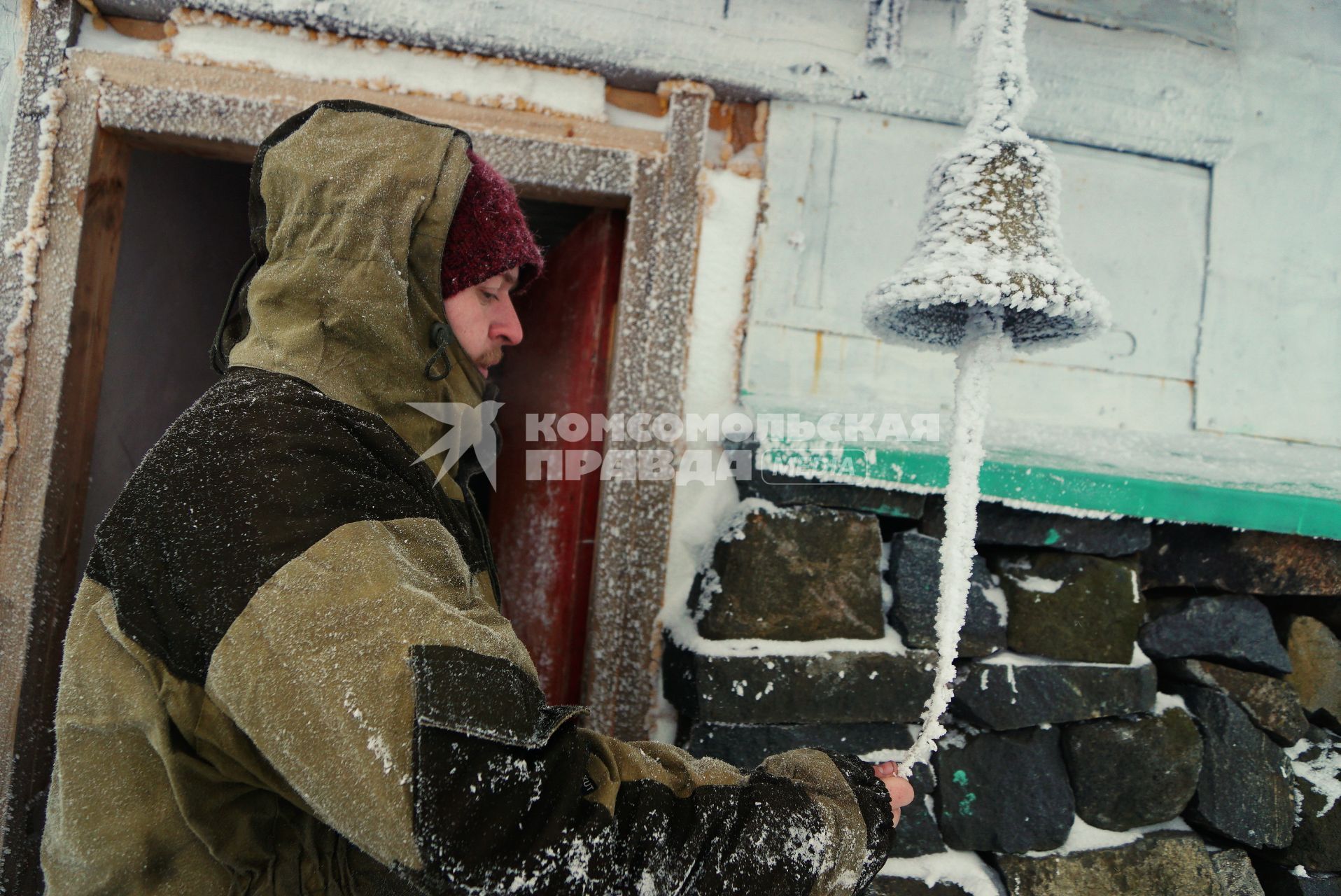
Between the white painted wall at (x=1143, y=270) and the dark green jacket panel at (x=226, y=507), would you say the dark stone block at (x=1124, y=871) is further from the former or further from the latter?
the dark green jacket panel at (x=226, y=507)

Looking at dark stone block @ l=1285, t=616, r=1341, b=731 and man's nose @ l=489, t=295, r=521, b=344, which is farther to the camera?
dark stone block @ l=1285, t=616, r=1341, b=731

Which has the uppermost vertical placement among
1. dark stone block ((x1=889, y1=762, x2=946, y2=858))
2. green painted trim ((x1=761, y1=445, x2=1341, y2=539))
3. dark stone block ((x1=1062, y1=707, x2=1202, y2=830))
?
green painted trim ((x1=761, y1=445, x2=1341, y2=539))

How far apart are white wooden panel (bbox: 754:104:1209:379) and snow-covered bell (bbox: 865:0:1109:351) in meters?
0.66

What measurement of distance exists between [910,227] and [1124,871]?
5.75ft

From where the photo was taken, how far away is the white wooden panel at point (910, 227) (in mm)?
2152

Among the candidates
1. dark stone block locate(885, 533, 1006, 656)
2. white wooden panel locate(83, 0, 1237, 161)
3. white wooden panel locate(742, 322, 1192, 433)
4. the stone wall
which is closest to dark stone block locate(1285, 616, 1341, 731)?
the stone wall

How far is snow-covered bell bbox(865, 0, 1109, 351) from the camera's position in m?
1.24

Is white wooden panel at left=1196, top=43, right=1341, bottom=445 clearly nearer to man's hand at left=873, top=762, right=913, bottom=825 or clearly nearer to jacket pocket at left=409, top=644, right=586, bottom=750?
man's hand at left=873, top=762, right=913, bottom=825

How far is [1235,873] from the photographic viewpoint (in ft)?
6.59

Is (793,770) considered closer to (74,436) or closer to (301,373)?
(301,373)

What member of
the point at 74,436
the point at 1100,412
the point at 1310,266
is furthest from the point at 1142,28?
the point at 74,436

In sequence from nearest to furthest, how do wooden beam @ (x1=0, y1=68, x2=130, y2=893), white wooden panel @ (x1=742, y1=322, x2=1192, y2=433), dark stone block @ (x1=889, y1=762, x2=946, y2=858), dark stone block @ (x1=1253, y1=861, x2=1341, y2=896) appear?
wooden beam @ (x1=0, y1=68, x2=130, y2=893)
dark stone block @ (x1=889, y1=762, x2=946, y2=858)
dark stone block @ (x1=1253, y1=861, x2=1341, y2=896)
white wooden panel @ (x1=742, y1=322, x2=1192, y2=433)

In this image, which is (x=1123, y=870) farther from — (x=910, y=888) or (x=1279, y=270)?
(x=1279, y=270)

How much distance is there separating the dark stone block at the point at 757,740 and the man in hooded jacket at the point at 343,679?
61 centimetres
